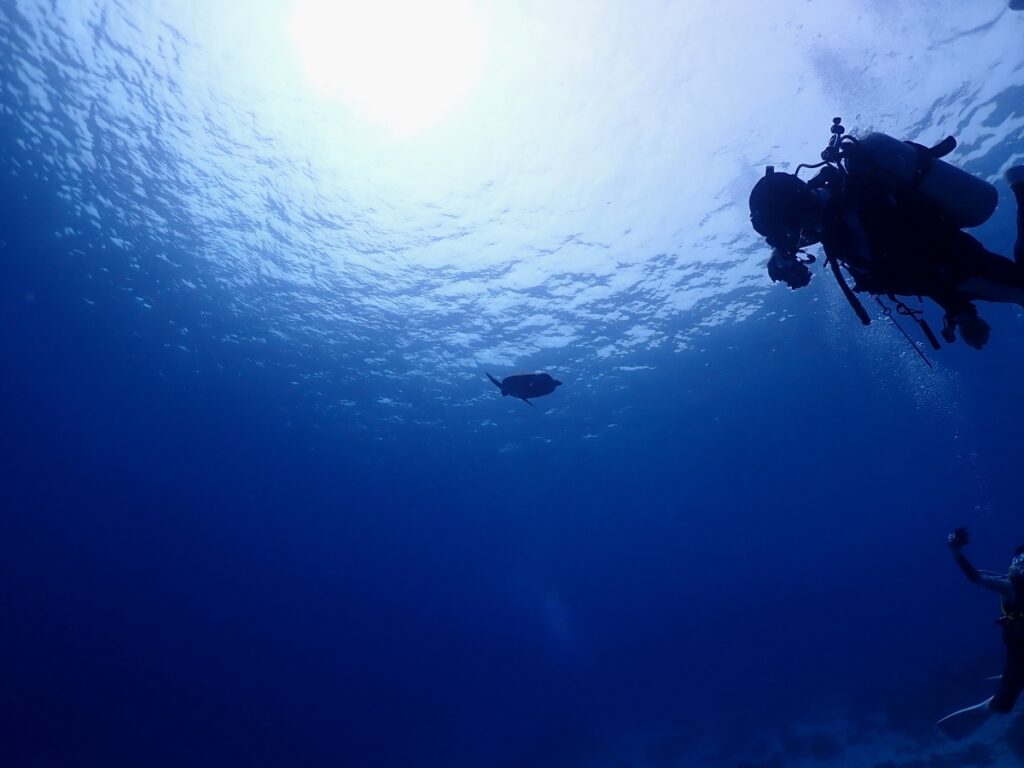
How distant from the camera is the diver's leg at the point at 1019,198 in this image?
10.9 ft

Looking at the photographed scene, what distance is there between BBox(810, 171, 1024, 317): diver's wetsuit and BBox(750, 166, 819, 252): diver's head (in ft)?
0.42

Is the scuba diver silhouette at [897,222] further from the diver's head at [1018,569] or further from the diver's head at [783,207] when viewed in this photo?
the diver's head at [1018,569]

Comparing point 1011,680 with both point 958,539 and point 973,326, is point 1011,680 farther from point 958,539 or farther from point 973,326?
point 973,326

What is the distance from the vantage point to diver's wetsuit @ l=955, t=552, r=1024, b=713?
5.71 metres

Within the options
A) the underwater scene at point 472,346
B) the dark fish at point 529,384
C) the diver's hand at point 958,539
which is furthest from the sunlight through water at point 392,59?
the diver's hand at point 958,539

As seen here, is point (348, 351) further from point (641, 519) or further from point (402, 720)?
point (402, 720)

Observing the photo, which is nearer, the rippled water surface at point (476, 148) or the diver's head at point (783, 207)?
the diver's head at point (783, 207)

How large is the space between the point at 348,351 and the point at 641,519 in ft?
135

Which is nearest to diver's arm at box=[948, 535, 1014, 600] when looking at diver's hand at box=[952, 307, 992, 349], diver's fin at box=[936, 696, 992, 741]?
diver's fin at box=[936, 696, 992, 741]

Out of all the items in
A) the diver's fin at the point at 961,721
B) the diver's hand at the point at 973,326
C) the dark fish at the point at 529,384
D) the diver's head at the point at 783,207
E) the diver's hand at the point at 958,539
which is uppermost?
the dark fish at the point at 529,384

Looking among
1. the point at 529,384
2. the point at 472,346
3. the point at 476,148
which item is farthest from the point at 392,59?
the point at 472,346

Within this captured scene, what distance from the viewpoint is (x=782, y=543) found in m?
81.9

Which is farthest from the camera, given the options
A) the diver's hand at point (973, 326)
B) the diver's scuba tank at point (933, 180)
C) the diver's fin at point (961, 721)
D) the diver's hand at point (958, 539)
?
the diver's fin at point (961, 721)

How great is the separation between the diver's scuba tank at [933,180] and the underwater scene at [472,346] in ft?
0.08
